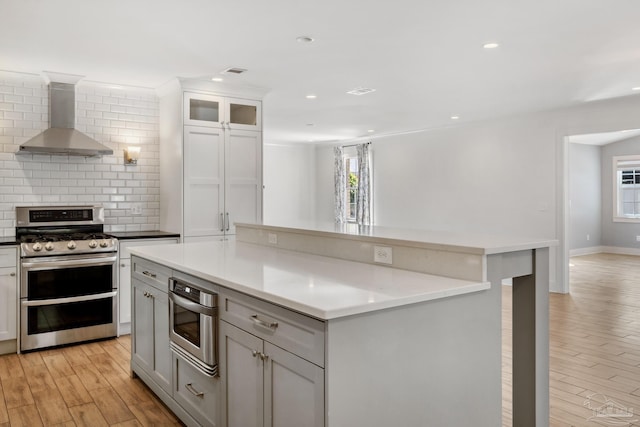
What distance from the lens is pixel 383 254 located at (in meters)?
2.44

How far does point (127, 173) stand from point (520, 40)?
400cm

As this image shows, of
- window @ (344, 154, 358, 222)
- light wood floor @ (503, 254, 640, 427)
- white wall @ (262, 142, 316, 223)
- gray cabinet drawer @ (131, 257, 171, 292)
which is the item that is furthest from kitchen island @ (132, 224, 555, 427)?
white wall @ (262, 142, 316, 223)

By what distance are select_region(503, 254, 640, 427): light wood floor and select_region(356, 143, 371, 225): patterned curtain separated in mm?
3764

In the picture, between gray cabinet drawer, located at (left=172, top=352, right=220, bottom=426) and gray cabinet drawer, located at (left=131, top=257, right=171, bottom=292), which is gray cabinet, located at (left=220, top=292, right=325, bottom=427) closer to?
gray cabinet drawer, located at (left=172, top=352, right=220, bottom=426)

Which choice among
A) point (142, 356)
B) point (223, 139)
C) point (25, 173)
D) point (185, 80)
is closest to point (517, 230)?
point (223, 139)

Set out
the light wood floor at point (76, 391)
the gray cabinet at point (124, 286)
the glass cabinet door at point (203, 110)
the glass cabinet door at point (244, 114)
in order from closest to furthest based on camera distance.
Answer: the light wood floor at point (76, 391) → the gray cabinet at point (124, 286) → the glass cabinet door at point (203, 110) → the glass cabinet door at point (244, 114)

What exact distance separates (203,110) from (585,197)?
895cm

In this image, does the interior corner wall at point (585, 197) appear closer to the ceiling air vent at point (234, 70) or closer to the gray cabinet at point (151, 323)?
the ceiling air vent at point (234, 70)

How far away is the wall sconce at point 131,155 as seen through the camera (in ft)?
16.6

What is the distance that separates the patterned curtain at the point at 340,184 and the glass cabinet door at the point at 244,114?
5.25 metres

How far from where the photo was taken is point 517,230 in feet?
23.4

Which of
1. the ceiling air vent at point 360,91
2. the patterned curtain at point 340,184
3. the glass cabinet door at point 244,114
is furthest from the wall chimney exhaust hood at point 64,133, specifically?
the patterned curtain at point 340,184

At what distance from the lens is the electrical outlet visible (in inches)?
94.7

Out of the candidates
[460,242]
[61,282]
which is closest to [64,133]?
[61,282]
